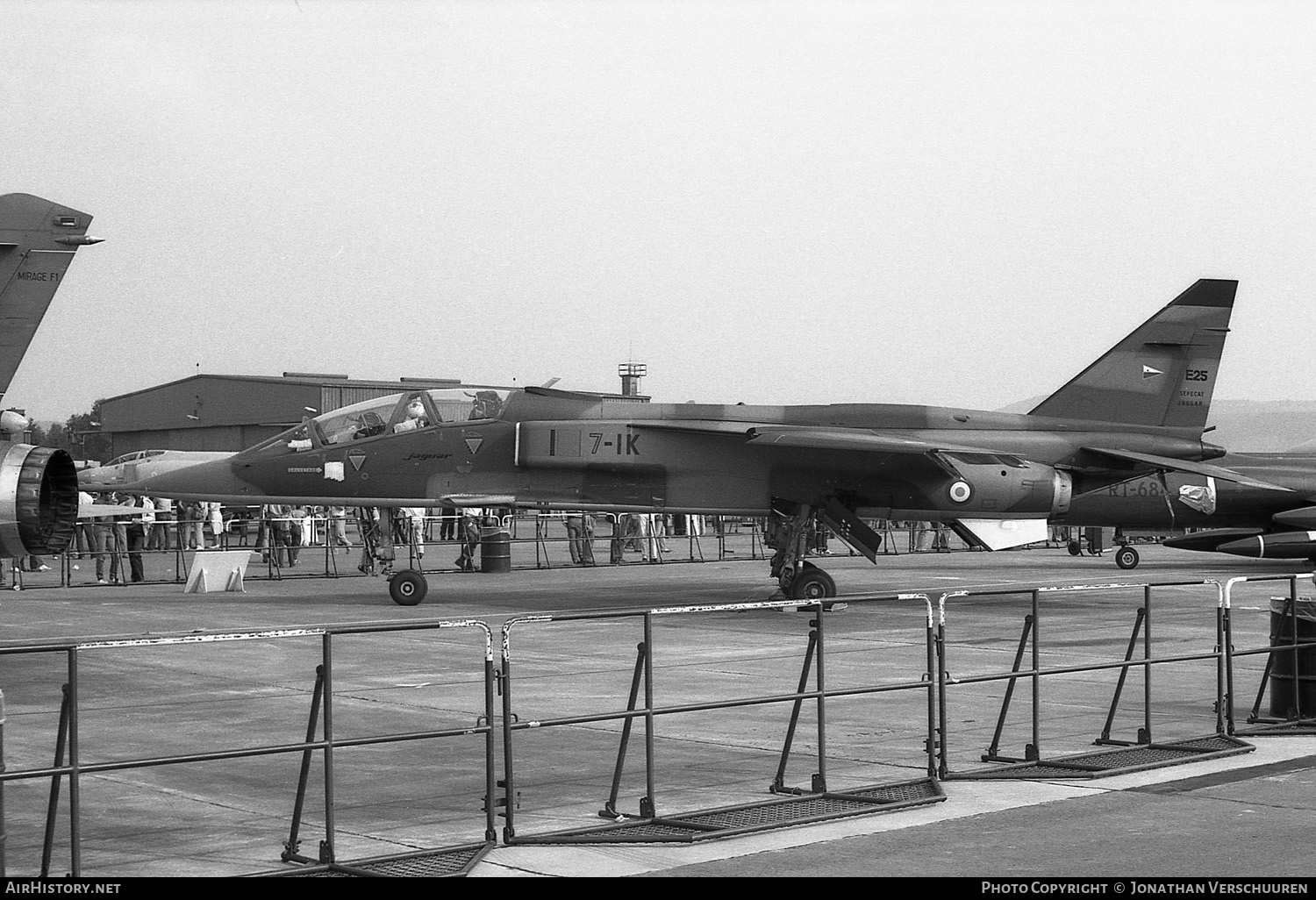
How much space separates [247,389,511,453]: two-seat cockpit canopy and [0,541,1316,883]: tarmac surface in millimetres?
3490

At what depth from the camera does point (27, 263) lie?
10438 mm

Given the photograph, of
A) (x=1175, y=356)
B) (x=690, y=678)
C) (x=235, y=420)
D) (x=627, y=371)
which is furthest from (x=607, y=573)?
(x=627, y=371)

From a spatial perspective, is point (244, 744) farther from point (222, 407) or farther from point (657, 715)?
point (222, 407)

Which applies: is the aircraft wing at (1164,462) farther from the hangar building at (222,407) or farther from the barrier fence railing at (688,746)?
the hangar building at (222,407)

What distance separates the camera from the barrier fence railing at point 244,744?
555 centimetres

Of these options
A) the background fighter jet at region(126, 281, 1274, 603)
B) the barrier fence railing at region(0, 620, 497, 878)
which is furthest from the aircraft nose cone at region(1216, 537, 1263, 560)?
the barrier fence railing at region(0, 620, 497, 878)

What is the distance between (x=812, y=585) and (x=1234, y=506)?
10809 millimetres

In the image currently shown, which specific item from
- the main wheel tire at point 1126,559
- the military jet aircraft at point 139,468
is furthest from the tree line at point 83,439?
the main wheel tire at point 1126,559

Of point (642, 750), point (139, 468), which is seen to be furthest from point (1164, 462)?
point (139, 468)

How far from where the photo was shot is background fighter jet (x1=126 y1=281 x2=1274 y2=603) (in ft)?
60.7

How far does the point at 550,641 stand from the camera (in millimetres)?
13414

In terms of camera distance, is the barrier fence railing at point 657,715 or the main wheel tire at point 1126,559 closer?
the barrier fence railing at point 657,715

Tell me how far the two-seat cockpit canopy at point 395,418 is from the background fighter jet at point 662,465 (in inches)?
0.9
